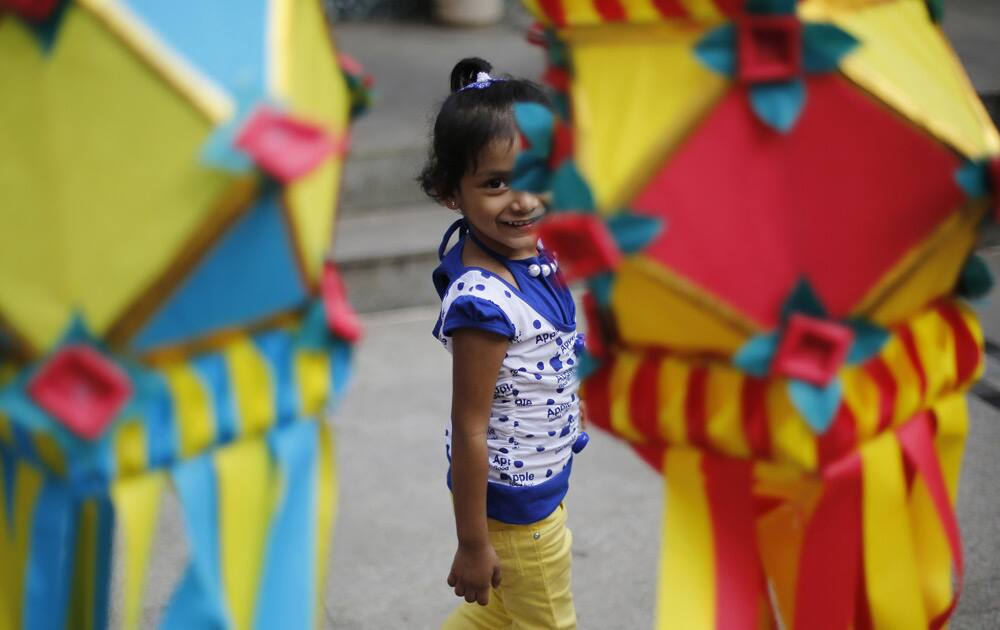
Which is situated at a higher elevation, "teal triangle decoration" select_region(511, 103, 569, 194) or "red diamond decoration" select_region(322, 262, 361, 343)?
"teal triangle decoration" select_region(511, 103, 569, 194)

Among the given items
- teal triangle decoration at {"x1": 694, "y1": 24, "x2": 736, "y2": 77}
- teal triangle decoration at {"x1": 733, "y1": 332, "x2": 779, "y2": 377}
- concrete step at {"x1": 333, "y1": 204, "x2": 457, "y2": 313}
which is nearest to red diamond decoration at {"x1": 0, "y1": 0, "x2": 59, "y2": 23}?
teal triangle decoration at {"x1": 694, "y1": 24, "x2": 736, "y2": 77}

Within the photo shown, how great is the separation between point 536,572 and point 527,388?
30 centimetres

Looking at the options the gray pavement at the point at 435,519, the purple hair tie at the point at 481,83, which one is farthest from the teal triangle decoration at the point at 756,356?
the gray pavement at the point at 435,519

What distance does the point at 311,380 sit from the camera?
4.25 ft

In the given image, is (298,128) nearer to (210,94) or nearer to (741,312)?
(210,94)

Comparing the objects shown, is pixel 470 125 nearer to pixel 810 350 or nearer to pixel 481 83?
pixel 481 83

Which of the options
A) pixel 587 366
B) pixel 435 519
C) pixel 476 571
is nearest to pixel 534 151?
pixel 587 366

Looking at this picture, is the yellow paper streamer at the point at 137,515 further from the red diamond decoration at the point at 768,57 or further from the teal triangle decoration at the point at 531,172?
the red diamond decoration at the point at 768,57

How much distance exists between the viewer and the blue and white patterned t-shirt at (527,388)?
1.87m

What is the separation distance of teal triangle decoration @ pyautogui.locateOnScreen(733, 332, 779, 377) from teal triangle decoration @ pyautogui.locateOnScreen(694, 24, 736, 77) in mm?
274

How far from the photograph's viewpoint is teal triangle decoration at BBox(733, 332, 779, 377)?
1287 mm

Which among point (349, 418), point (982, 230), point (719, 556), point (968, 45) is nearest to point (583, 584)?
point (349, 418)

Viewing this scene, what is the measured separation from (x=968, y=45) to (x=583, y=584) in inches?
176

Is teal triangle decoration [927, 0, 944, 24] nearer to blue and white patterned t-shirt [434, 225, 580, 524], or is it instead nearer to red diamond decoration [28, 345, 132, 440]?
blue and white patterned t-shirt [434, 225, 580, 524]
